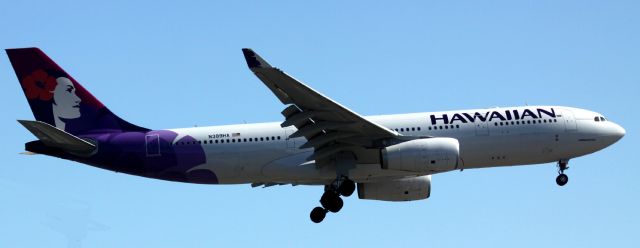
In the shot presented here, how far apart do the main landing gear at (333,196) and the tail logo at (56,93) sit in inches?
427

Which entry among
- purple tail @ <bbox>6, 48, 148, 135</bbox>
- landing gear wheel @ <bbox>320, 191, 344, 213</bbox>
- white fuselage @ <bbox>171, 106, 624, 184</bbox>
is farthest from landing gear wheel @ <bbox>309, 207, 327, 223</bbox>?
purple tail @ <bbox>6, 48, 148, 135</bbox>

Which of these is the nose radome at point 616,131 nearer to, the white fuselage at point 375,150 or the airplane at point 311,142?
the airplane at point 311,142

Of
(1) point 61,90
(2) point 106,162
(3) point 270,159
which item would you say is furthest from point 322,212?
(1) point 61,90

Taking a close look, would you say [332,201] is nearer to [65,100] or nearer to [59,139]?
[59,139]

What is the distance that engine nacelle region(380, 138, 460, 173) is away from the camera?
1710 inches

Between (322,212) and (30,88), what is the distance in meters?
13.4

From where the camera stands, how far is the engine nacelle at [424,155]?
43.4m

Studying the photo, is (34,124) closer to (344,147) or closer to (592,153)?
(344,147)

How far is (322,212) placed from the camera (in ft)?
154

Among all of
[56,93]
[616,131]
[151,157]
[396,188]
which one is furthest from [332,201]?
[616,131]

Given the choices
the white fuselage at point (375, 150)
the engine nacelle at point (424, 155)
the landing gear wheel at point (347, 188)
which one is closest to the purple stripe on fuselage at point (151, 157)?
the white fuselage at point (375, 150)

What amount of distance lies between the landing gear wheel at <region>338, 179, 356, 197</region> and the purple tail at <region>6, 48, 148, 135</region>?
866 cm

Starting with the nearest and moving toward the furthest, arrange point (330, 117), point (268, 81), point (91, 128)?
point (268, 81)
point (330, 117)
point (91, 128)

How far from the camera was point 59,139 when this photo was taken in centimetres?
4412
